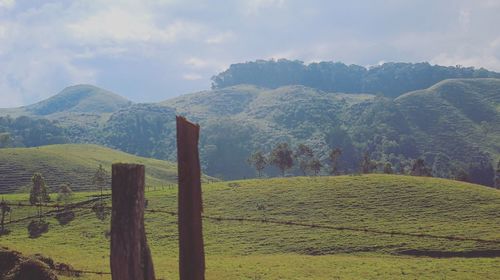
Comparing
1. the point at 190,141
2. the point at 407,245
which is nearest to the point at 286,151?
the point at 407,245

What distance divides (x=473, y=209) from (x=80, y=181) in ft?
418

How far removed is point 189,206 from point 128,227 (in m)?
1.16

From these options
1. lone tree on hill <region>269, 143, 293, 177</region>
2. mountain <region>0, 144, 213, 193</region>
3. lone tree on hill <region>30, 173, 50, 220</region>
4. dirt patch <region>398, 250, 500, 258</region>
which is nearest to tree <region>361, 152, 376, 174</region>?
lone tree on hill <region>269, 143, 293, 177</region>

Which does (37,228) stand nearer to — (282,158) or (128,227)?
(282,158)

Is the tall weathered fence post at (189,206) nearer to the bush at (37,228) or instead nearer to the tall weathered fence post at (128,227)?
the tall weathered fence post at (128,227)

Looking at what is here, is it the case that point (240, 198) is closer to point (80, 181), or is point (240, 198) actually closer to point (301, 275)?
point (301, 275)

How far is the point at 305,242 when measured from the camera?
210 ft

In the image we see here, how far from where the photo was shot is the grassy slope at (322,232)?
4756 cm

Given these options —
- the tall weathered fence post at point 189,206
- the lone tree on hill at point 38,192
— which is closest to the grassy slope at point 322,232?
the lone tree on hill at point 38,192

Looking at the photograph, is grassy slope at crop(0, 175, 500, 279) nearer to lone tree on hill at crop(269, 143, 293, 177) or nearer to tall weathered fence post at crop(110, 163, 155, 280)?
lone tree on hill at crop(269, 143, 293, 177)

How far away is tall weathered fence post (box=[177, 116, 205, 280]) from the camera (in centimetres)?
809

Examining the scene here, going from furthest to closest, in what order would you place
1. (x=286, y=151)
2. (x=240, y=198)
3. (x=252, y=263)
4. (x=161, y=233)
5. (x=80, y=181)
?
1. (x=80, y=181)
2. (x=286, y=151)
3. (x=240, y=198)
4. (x=161, y=233)
5. (x=252, y=263)

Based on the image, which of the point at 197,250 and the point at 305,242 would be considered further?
the point at 305,242

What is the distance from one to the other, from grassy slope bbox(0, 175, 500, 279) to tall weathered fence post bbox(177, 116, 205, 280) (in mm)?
31521
